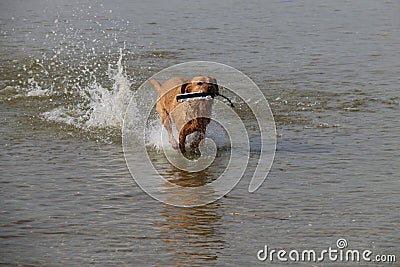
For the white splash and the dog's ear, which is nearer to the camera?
the dog's ear

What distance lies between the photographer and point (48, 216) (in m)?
5.98

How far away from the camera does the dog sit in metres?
7.33

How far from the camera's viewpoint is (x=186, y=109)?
7406 mm

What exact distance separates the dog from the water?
0.34 m

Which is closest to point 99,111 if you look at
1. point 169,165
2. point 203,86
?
point 169,165

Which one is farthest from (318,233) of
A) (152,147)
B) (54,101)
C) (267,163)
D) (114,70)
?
(114,70)

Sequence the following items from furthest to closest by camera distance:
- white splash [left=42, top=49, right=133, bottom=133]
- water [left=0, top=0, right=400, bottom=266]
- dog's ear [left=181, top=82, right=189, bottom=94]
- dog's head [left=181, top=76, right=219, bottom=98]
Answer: white splash [left=42, top=49, right=133, bottom=133], dog's ear [left=181, top=82, right=189, bottom=94], dog's head [left=181, top=76, right=219, bottom=98], water [left=0, top=0, right=400, bottom=266]

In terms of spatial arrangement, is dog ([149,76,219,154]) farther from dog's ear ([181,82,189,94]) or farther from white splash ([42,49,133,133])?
white splash ([42,49,133,133])

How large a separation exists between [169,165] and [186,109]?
20.7 inches

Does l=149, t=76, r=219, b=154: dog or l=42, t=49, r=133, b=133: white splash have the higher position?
l=42, t=49, r=133, b=133: white splash

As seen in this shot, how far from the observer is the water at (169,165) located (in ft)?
18.1

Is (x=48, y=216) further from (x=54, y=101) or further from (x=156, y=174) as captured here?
(x=54, y=101)

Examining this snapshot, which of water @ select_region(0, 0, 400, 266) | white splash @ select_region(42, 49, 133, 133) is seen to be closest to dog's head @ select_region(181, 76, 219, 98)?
water @ select_region(0, 0, 400, 266)

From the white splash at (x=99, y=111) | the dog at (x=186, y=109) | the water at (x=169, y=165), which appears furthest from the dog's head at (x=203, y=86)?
the white splash at (x=99, y=111)
